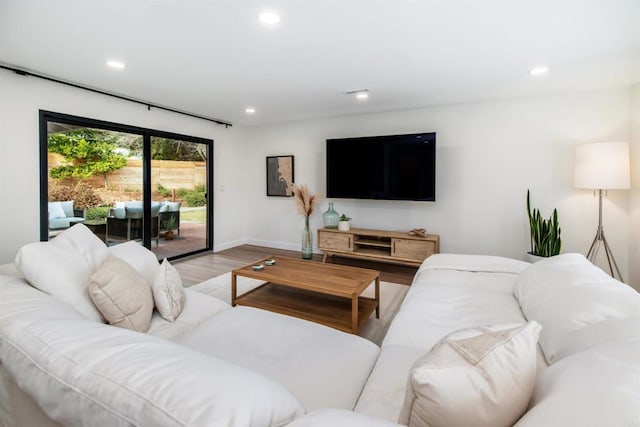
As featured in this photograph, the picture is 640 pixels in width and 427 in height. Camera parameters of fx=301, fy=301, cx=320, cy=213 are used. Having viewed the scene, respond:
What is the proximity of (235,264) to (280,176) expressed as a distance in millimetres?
1856

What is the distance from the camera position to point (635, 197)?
11.0ft

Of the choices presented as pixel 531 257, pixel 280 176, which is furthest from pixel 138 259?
pixel 531 257

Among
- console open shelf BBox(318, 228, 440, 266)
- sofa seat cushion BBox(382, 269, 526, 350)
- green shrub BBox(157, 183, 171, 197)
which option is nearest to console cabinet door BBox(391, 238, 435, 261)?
console open shelf BBox(318, 228, 440, 266)

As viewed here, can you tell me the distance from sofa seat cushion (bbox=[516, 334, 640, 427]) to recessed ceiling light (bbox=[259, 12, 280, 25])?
2326 millimetres

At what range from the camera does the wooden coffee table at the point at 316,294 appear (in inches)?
92.6

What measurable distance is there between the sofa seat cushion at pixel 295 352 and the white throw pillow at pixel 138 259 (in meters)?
0.58

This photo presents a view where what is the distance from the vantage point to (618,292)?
1.22 m

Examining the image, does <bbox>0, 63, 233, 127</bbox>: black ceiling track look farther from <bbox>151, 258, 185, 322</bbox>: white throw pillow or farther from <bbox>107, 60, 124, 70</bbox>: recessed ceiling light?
<bbox>151, 258, 185, 322</bbox>: white throw pillow

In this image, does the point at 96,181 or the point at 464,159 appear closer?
the point at 96,181

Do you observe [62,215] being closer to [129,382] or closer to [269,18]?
[269,18]

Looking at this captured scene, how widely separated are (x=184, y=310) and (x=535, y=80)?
398cm

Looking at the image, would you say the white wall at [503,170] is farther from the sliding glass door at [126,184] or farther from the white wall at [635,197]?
the sliding glass door at [126,184]

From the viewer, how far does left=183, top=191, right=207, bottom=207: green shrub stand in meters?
4.95

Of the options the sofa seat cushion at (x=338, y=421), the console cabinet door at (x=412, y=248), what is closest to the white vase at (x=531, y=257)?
the console cabinet door at (x=412, y=248)
